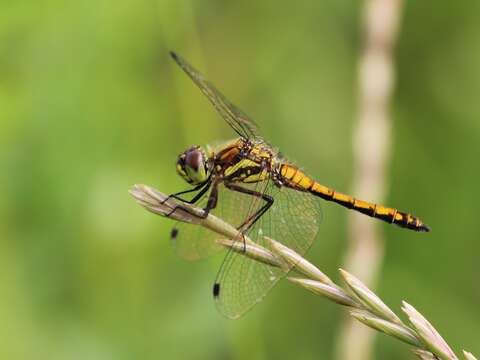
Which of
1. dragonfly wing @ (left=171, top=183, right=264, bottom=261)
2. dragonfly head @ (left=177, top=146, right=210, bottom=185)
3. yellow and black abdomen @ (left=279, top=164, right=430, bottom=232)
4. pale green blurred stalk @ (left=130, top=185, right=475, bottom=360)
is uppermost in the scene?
yellow and black abdomen @ (left=279, top=164, right=430, bottom=232)

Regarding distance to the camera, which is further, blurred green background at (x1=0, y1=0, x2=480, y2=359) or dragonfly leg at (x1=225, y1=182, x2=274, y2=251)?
blurred green background at (x1=0, y1=0, x2=480, y2=359)

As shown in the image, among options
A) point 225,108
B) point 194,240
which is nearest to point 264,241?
point 194,240

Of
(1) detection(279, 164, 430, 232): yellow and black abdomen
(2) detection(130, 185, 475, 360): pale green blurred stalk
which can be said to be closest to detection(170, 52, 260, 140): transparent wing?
(1) detection(279, 164, 430, 232): yellow and black abdomen

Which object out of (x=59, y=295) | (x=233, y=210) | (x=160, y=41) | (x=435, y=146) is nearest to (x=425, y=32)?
→ (x=435, y=146)

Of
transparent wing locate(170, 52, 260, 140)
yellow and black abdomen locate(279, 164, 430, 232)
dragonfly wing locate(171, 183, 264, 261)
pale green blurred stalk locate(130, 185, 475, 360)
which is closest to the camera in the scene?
pale green blurred stalk locate(130, 185, 475, 360)

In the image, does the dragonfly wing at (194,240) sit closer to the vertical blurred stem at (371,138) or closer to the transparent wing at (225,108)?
the transparent wing at (225,108)

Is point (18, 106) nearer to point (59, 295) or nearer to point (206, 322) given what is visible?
point (59, 295)

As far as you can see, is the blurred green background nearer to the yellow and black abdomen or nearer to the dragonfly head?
the yellow and black abdomen

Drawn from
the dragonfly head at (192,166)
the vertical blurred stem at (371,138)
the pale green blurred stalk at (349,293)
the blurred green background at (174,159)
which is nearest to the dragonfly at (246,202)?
the dragonfly head at (192,166)

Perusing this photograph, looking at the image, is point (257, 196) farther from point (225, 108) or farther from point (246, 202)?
point (225, 108)
